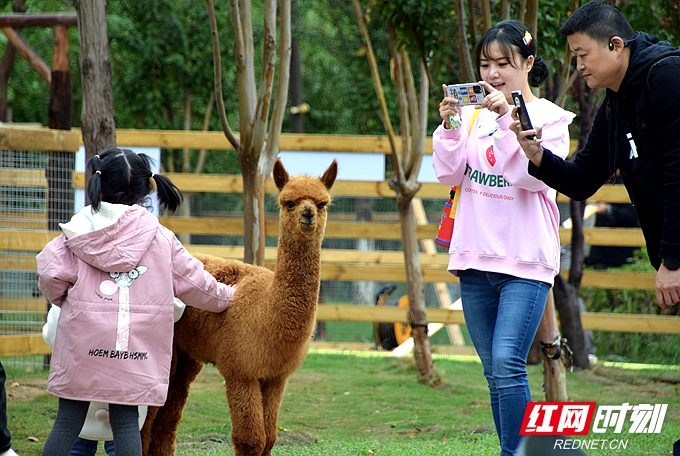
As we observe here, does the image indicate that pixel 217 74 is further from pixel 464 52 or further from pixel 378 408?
pixel 378 408

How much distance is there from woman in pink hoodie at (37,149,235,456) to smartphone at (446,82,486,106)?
1439 mm

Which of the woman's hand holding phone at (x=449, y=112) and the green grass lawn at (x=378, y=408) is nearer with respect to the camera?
the woman's hand holding phone at (x=449, y=112)

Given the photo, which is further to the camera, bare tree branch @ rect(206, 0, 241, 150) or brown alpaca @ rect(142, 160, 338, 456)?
bare tree branch @ rect(206, 0, 241, 150)

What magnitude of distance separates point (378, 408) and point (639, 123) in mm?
3803

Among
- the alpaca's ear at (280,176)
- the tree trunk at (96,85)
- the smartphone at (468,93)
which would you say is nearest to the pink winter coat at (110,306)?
the alpaca's ear at (280,176)

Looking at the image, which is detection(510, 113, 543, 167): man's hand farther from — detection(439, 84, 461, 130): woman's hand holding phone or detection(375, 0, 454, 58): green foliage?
detection(375, 0, 454, 58): green foliage

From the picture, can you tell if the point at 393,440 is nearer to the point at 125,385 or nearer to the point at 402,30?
the point at 125,385

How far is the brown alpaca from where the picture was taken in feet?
12.2

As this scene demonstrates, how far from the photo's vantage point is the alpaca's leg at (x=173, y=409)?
4108 millimetres

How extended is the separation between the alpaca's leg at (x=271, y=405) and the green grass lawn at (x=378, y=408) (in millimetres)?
749

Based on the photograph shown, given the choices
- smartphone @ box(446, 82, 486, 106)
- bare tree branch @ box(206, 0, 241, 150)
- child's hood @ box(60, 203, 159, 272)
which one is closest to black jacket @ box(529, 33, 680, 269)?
smartphone @ box(446, 82, 486, 106)

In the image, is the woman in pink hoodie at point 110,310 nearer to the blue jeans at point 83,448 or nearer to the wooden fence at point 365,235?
the blue jeans at point 83,448

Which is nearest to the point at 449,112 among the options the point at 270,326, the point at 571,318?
the point at 270,326

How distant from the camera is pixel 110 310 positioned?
10.6 feet
